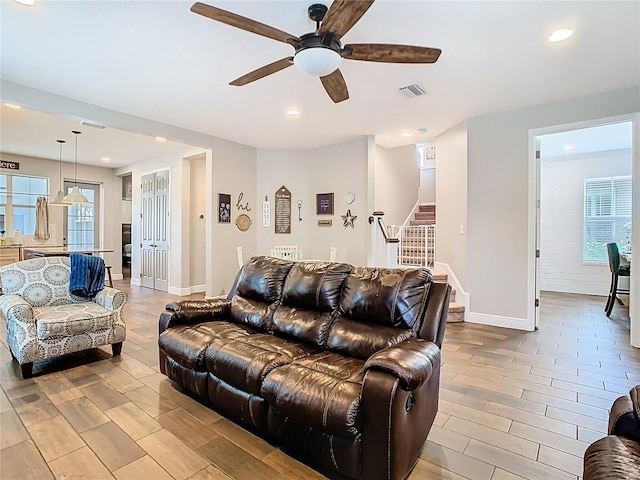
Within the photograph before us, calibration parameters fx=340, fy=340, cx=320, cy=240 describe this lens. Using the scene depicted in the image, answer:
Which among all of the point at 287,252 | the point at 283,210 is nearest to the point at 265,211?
the point at 283,210

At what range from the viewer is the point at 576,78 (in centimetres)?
343

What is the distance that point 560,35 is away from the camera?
265cm

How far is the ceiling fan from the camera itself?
6.03ft

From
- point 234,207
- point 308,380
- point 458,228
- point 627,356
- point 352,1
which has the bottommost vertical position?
point 627,356

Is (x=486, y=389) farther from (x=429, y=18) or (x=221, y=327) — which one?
(x=429, y=18)

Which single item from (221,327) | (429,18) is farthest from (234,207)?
(429,18)

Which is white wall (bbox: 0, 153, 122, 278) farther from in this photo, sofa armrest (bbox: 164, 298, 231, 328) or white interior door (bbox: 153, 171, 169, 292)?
sofa armrest (bbox: 164, 298, 231, 328)

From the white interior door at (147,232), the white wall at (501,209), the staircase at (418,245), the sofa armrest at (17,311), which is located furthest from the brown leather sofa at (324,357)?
the white interior door at (147,232)

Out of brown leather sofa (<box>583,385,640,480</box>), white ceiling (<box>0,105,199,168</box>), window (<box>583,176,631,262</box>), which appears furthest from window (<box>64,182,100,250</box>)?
window (<box>583,176,631,262</box>)

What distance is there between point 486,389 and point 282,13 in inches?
127

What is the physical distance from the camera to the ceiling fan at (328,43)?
1838 mm

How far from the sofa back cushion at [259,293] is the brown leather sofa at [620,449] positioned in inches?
78.8

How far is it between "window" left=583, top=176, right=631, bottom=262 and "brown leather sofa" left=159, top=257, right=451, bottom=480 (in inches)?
255

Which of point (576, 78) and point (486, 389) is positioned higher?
point (576, 78)
